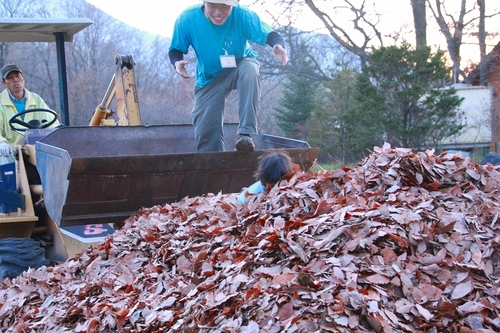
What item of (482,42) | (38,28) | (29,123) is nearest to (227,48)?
(29,123)

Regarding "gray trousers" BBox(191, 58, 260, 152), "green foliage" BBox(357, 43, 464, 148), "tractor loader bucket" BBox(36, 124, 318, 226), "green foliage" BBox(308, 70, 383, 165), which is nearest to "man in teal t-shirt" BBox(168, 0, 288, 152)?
"gray trousers" BBox(191, 58, 260, 152)

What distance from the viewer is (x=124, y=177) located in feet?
16.9

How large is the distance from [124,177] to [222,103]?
1332 millimetres

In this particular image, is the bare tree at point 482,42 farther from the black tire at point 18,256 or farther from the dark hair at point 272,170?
the dark hair at point 272,170

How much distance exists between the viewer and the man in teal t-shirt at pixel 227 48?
5699mm

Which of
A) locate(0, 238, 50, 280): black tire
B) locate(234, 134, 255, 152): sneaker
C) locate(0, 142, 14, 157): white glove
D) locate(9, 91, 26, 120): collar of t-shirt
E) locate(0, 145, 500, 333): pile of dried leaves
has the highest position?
locate(9, 91, 26, 120): collar of t-shirt

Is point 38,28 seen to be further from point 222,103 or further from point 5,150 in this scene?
point 222,103

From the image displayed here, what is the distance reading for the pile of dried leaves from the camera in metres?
2.99

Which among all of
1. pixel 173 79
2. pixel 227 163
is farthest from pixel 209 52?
pixel 173 79

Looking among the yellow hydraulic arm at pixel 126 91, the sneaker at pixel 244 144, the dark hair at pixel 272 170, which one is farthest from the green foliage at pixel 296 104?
the dark hair at pixel 272 170

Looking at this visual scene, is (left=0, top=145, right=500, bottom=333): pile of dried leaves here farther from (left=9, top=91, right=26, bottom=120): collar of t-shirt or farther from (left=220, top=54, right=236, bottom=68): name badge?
(left=9, top=91, right=26, bottom=120): collar of t-shirt

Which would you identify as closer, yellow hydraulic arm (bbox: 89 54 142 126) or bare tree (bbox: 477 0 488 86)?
yellow hydraulic arm (bbox: 89 54 142 126)

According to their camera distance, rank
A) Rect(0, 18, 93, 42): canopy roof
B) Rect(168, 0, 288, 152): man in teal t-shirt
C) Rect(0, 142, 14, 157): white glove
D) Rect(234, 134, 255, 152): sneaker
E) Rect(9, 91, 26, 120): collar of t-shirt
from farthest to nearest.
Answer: Rect(9, 91, 26, 120): collar of t-shirt
Rect(0, 18, 93, 42): canopy roof
Rect(0, 142, 14, 157): white glove
Rect(168, 0, 288, 152): man in teal t-shirt
Rect(234, 134, 255, 152): sneaker

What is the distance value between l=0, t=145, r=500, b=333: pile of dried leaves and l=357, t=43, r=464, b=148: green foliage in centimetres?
1134
